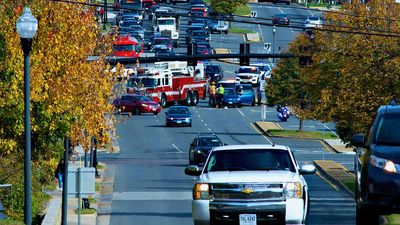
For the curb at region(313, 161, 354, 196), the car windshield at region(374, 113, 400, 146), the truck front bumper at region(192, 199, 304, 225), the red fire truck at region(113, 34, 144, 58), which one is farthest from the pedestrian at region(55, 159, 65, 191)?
the red fire truck at region(113, 34, 144, 58)

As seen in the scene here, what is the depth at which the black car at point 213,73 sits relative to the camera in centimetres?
9400

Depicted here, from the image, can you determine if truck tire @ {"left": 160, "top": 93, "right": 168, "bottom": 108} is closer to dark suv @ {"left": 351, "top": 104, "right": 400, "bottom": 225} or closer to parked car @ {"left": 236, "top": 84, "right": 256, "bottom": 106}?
parked car @ {"left": 236, "top": 84, "right": 256, "bottom": 106}

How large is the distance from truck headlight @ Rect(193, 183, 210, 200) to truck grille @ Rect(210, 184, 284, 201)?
0.17 m

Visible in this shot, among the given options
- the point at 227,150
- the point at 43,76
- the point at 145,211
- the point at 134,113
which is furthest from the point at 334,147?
the point at 227,150

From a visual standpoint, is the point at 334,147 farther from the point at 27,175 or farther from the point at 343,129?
the point at 27,175

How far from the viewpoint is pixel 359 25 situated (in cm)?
4581

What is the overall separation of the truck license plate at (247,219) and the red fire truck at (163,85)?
2304 inches

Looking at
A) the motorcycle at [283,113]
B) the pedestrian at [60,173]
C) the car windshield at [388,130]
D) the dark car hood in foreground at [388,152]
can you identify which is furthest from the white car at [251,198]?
the motorcycle at [283,113]

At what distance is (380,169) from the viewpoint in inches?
714

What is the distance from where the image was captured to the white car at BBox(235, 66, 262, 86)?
93.6 m

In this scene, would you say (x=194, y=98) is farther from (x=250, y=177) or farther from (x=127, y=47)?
(x=250, y=177)

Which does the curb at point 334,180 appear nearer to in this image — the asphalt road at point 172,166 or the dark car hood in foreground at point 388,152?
the asphalt road at point 172,166

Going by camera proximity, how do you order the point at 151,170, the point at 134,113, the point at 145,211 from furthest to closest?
1. the point at 134,113
2. the point at 151,170
3. the point at 145,211

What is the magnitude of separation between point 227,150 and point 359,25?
24852mm
